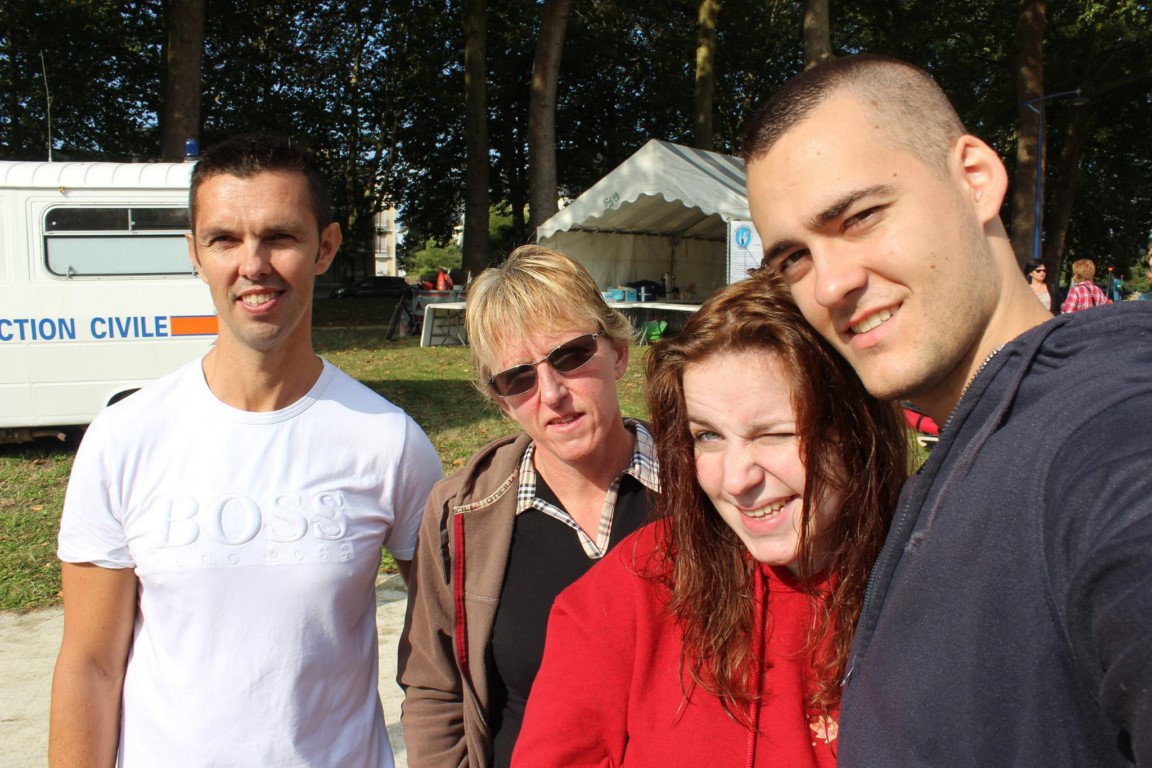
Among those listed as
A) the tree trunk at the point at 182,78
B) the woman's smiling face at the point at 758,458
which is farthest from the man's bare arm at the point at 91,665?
the tree trunk at the point at 182,78

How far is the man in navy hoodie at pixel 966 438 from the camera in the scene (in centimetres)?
80

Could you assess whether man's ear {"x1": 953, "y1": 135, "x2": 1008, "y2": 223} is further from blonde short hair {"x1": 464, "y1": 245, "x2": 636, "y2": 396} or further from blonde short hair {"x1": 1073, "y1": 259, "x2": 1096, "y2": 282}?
blonde short hair {"x1": 1073, "y1": 259, "x2": 1096, "y2": 282}

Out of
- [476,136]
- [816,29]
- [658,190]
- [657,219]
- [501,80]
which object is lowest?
[657,219]

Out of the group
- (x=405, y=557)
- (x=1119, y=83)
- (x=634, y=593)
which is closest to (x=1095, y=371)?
(x=634, y=593)

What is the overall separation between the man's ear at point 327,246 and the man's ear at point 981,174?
156 centimetres

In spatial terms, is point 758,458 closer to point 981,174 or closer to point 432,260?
point 981,174

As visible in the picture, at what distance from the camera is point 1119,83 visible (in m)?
23.9

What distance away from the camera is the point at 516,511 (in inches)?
83.9

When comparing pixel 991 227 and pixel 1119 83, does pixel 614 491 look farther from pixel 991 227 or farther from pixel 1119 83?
pixel 1119 83

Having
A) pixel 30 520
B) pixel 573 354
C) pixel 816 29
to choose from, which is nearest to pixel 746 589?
pixel 573 354

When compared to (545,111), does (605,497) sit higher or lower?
lower

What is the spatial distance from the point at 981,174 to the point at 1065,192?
101 feet

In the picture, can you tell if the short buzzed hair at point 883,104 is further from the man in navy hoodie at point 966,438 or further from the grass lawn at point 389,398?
the grass lawn at point 389,398

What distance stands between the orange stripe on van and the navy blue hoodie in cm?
891
